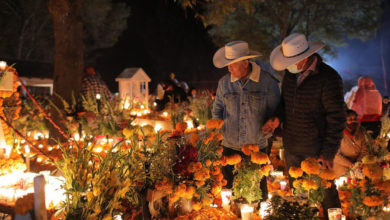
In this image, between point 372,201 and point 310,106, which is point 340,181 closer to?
point 310,106

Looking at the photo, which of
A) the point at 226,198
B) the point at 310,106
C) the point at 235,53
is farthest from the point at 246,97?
the point at 226,198

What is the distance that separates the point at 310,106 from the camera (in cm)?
252

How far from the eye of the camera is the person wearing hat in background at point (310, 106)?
2420 mm

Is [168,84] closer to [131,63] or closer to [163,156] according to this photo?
[163,156]

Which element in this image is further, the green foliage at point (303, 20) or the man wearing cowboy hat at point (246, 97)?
the green foliage at point (303, 20)

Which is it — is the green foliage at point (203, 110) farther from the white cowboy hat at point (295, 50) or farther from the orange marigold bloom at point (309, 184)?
the orange marigold bloom at point (309, 184)

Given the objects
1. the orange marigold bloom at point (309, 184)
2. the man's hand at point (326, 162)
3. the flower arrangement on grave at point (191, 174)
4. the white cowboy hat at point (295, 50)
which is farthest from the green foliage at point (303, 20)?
the orange marigold bloom at point (309, 184)

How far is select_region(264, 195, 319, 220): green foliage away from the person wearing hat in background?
0.69 m

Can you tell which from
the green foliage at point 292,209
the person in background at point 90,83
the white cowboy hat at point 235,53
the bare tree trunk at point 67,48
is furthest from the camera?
the person in background at point 90,83

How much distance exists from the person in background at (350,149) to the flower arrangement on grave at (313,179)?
1.92m

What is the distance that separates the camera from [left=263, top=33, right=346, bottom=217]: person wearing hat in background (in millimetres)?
2420

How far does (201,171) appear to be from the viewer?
2.17 m

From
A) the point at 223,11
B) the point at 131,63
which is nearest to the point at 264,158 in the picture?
the point at 223,11

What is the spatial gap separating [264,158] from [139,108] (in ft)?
18.8
